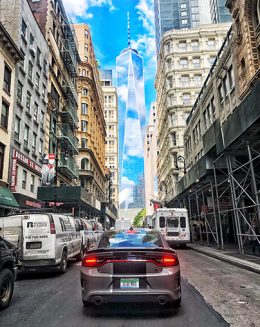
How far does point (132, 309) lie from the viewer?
5891 mm

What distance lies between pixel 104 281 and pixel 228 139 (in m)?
10.9

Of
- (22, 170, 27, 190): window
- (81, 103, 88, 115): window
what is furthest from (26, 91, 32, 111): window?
(81, 103, 88, 115): window

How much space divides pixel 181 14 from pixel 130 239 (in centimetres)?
10920

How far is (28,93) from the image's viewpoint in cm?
2852

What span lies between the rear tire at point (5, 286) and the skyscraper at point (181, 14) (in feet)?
339

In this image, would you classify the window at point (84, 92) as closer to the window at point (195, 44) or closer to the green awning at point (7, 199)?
the window at point (195, 44)

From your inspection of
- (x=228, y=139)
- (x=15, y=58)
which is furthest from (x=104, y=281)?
(x=15, y=58)

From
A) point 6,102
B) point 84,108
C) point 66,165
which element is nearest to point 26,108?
point 6,102

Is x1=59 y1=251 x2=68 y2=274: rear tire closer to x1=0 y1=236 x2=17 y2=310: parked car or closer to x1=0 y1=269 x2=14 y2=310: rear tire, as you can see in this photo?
x1=0 y1=236 x2=17 y2=310: parked car

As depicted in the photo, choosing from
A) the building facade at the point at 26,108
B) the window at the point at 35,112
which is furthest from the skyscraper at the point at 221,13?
the window at the point at 35,112

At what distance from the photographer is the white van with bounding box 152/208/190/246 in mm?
23516

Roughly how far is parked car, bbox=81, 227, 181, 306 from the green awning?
1570 centimetres

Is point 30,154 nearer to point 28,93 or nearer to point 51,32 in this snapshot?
point 28,93

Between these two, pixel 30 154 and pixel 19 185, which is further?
pixel 30 154
